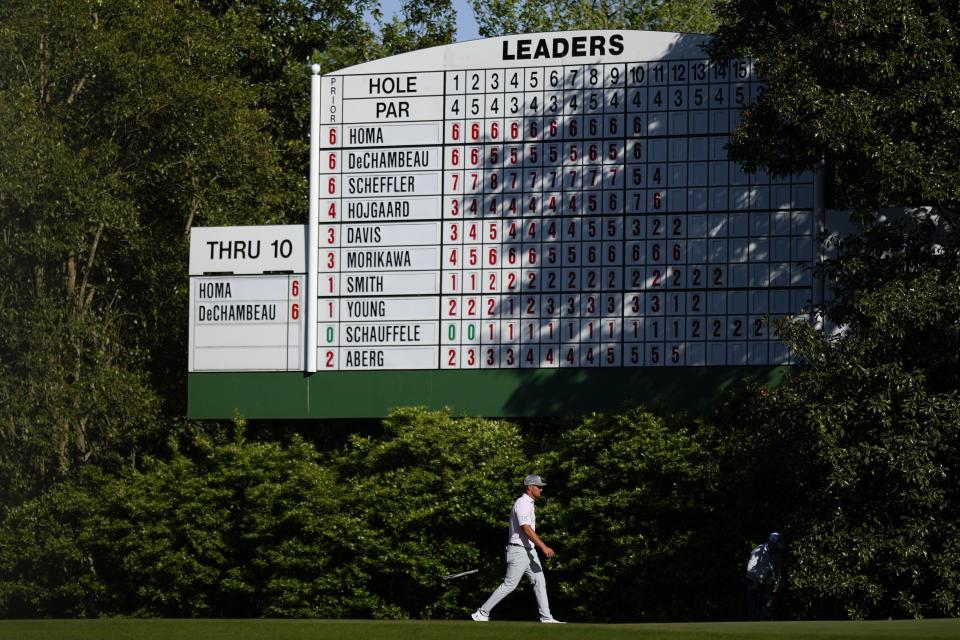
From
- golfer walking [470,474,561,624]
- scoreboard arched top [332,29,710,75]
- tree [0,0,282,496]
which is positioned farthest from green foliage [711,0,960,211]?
tree [0,0,282,496]

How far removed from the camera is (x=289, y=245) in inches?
838

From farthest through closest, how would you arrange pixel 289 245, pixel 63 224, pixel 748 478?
pixel 63 224 → pixel 289 245 → pixel 748 478

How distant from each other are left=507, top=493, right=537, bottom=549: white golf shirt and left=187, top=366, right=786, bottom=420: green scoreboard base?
4.27 m

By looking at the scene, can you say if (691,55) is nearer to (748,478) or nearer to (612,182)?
(612,182)

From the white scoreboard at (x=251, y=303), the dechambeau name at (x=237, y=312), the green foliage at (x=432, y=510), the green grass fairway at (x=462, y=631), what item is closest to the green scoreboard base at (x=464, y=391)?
the white scoreboard at (x=251, y=303)

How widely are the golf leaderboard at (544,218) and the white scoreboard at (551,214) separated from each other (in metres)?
0.02

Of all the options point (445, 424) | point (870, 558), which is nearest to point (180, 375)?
point (445, 424)

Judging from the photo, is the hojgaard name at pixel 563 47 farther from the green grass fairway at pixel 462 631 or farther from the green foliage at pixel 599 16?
the green foliage at pixel 599 16

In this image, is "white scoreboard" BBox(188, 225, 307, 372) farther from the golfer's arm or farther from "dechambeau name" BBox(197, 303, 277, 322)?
the golfer's arm

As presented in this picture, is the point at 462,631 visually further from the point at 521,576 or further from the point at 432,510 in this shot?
the point at 432,510

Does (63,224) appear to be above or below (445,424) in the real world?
above

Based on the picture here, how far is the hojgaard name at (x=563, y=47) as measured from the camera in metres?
20.7

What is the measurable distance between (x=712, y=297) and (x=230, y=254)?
22.1ft

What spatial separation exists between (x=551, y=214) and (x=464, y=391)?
2.65 metres
